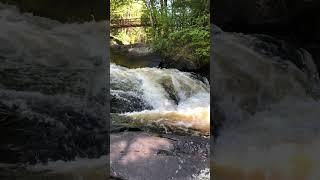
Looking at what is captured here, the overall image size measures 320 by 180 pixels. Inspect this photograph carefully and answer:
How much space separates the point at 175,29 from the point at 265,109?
21.6 ft

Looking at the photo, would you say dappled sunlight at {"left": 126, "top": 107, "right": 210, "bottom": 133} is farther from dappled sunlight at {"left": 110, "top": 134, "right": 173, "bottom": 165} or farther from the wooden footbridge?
the wooden footbridge

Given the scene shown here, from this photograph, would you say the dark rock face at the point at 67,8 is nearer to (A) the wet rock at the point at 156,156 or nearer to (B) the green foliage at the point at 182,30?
(A) the wet rock at the point at 156,156

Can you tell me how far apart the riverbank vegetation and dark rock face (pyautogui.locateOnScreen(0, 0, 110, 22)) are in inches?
193

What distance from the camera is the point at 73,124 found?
8.40 feet

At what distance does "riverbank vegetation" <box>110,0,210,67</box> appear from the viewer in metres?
7.73

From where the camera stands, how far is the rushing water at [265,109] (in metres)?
2.38

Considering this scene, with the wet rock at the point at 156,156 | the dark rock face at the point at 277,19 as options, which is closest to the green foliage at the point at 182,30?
the wet rock at the point at 156,156

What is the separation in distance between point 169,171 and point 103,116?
4.30 ft

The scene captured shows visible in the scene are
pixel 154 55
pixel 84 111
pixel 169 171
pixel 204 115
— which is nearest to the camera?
pixel 84 111

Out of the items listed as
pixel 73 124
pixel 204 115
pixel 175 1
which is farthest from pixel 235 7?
pixel 175 1

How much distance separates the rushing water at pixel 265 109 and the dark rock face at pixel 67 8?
0.77 metres

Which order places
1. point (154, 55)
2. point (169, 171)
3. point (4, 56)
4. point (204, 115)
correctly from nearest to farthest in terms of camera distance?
point (4, 56)
point (169, 171)
point (204, 115)
point (154, 55)

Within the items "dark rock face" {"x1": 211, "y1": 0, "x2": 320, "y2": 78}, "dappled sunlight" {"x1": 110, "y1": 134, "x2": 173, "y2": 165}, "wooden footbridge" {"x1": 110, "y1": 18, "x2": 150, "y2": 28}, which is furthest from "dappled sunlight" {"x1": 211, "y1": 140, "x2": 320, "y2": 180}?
"wooden footbridge" {"x1": 110, "y1": 18, "x2": 150, "y2": 28}

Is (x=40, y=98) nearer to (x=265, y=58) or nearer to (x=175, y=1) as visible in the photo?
(x=265, y=58)
